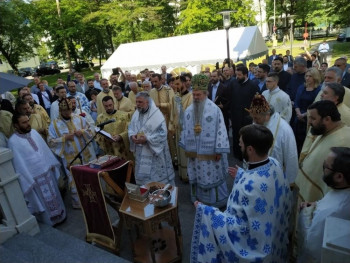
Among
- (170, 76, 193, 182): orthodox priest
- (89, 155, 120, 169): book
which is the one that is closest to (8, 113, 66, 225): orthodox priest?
(89, 155, 120, 169): book

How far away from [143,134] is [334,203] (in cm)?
305

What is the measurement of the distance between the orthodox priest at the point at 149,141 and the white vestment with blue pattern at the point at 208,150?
1.43 feet

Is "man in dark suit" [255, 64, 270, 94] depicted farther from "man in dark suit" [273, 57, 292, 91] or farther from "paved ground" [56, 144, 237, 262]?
"paved ground" [56, 144, 237, 262]

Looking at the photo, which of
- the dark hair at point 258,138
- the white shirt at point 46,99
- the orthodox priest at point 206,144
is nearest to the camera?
the dark hair at point 258,138

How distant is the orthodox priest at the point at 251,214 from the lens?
2498 millimetres

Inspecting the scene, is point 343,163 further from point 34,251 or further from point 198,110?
point 34,251

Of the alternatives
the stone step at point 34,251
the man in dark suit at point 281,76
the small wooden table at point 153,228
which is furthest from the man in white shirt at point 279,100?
the stone step at point 34,251

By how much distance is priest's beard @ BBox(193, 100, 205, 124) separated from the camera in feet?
15.5

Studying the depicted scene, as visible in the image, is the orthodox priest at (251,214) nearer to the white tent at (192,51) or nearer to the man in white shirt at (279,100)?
the man in white shirt at (279,100)

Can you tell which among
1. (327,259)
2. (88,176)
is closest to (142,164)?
(88,176)

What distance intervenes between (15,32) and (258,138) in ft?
99.6

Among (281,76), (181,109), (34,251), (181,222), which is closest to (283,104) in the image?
(181,109)

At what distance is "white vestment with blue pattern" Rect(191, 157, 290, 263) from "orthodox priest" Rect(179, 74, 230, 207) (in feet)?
6.41

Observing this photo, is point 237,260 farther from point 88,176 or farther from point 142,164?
point 142,164
